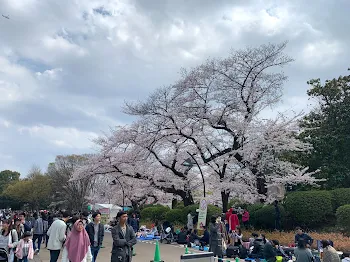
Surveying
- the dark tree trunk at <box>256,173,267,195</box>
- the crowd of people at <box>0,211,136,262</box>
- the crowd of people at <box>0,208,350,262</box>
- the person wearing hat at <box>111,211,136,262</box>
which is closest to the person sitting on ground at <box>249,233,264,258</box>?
the crowd of people at <box>0,208,350,262</box>

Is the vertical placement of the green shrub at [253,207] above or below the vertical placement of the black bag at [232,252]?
above

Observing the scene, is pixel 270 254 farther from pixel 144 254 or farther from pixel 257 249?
pixel 144 254

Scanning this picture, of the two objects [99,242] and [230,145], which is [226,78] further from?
[99,242]

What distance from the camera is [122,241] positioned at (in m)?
6.23

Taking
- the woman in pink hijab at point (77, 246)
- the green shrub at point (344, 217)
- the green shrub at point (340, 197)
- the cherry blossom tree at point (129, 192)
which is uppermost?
the cherry blossom tree at point (129, 192)

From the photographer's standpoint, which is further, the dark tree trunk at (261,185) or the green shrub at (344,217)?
the dark tree trunk at (261,185)

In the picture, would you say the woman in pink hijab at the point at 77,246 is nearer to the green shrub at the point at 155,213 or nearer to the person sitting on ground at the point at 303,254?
the person sitting on ground at the point at 303,254

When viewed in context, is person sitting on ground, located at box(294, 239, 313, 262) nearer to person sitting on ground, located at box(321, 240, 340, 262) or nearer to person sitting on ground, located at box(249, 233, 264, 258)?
person sitting on ground, located at box(321, 240, 340, 262)

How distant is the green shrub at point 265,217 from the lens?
17.9 meters

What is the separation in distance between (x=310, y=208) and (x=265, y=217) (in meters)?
2.25

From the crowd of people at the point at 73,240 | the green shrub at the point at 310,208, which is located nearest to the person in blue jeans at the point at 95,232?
the crowd of people at the point at 73,240

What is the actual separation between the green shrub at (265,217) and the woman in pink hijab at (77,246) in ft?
42.7

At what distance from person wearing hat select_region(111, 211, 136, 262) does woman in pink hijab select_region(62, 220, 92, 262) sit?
2.35ft

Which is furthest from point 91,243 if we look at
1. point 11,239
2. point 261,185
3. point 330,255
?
point 261,185
